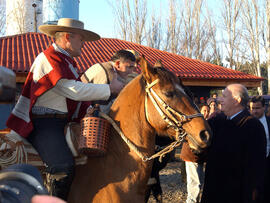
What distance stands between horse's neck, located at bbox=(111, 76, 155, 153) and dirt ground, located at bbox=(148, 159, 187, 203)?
15.0ft

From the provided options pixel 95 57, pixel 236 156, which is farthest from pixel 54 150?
pixel 95 57

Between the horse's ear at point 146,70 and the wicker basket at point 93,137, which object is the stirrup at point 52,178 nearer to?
the wicker basket at point 93,137

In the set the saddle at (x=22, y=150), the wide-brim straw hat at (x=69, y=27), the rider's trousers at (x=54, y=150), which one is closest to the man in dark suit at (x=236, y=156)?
the saddle at (x=22, y=150)

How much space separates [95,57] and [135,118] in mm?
11079

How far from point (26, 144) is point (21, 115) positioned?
294mm

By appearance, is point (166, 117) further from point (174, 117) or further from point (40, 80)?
point (40, 80)

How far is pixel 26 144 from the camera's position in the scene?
289cm

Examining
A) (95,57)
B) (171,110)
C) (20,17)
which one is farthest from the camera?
(20,17)

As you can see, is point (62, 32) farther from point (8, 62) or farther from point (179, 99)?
point (8, 62)

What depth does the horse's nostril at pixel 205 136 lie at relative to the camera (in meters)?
2.58

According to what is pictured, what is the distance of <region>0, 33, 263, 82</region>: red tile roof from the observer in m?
12.0

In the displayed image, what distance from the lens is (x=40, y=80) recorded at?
280 centimetres

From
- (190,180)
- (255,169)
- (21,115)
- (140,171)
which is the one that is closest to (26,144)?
(21,115)

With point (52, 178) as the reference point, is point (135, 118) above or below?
above
